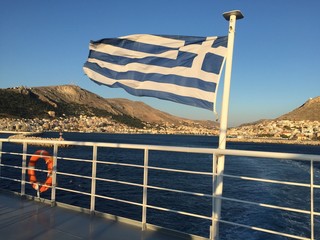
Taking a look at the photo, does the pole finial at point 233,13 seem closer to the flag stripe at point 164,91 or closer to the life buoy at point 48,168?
the flag stripe at point 164,91

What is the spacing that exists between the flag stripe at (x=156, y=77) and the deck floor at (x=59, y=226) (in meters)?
1.81

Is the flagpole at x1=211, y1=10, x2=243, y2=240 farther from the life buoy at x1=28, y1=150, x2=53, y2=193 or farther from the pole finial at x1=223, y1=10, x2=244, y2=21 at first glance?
the life buoy at x1=28, y1=150, x2=53, y2=193

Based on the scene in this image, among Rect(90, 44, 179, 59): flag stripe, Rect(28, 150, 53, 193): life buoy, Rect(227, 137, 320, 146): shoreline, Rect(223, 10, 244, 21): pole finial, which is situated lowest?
Rect(227, 137, 320, 146): shoreline

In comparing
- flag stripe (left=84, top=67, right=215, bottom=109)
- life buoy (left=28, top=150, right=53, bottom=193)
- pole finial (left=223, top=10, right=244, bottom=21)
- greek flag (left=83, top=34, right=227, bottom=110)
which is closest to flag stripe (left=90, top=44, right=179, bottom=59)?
greek flag (left=83, top=34, right=227, bottom=110)

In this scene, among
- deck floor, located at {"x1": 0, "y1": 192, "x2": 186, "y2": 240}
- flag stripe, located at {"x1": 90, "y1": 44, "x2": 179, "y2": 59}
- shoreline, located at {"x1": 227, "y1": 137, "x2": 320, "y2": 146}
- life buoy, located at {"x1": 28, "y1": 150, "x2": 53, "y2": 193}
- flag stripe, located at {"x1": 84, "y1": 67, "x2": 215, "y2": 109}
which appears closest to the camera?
flag stripe, located at {"x1": 84, "y1": 67, "x2": 215, "y2": 109}

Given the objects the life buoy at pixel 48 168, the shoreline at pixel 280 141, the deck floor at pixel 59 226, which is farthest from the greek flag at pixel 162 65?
the shoreline at pixel 280 141

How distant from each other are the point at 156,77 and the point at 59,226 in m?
2.27

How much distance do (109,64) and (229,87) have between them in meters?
2.09

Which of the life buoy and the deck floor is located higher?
the life buoy

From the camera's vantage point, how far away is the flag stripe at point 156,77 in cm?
388

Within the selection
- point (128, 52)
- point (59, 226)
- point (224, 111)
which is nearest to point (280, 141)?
point (128, 52)

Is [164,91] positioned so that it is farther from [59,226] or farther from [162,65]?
[59,226]

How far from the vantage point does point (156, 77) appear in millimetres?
4328

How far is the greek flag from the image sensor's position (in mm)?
3875
